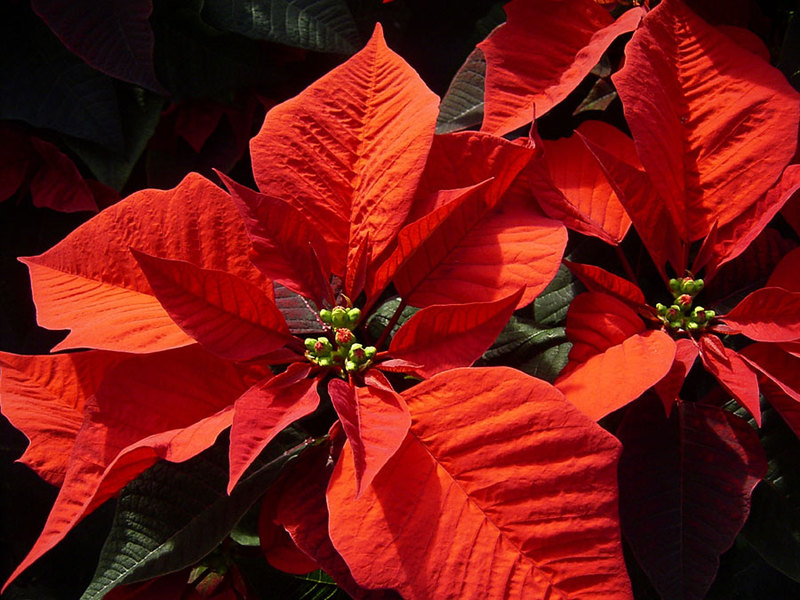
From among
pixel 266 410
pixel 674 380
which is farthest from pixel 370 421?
pixel 674 380

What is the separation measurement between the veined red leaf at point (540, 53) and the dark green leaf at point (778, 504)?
0.24 meters

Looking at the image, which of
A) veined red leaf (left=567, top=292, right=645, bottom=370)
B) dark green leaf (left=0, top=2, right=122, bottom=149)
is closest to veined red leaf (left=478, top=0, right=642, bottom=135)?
veined red leaf (left=567, top=292, right=645, bottom=370)

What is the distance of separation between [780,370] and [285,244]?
0.90 feet

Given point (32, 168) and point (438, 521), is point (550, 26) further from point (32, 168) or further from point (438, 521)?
point (32, 168)

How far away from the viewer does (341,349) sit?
0.44m

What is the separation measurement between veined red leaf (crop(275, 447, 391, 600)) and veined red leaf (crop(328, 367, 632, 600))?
0.04 metres

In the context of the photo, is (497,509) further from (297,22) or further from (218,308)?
(297,22)

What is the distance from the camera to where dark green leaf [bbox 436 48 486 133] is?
1.78 feet

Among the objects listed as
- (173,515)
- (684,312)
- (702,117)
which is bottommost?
(173,515)

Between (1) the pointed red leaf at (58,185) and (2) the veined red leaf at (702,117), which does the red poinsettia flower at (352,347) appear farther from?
(1) the pointed red leaf at (58,185)

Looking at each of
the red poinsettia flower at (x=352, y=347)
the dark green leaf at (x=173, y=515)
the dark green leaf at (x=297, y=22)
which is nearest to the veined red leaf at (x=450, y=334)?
the red poinsettia flower at (x=352, y=347)

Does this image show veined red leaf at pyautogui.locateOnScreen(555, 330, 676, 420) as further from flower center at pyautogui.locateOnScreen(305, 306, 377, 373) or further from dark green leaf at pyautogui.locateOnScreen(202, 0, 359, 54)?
dark green leaf at pyautogui.locateOnScreen(202, 0, 359, 54)

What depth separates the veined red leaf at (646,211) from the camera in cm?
44

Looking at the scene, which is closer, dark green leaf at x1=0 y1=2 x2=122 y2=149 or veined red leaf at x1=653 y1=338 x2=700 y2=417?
veined red leaf at x1=653 y1=338 x2=700 y2=417
